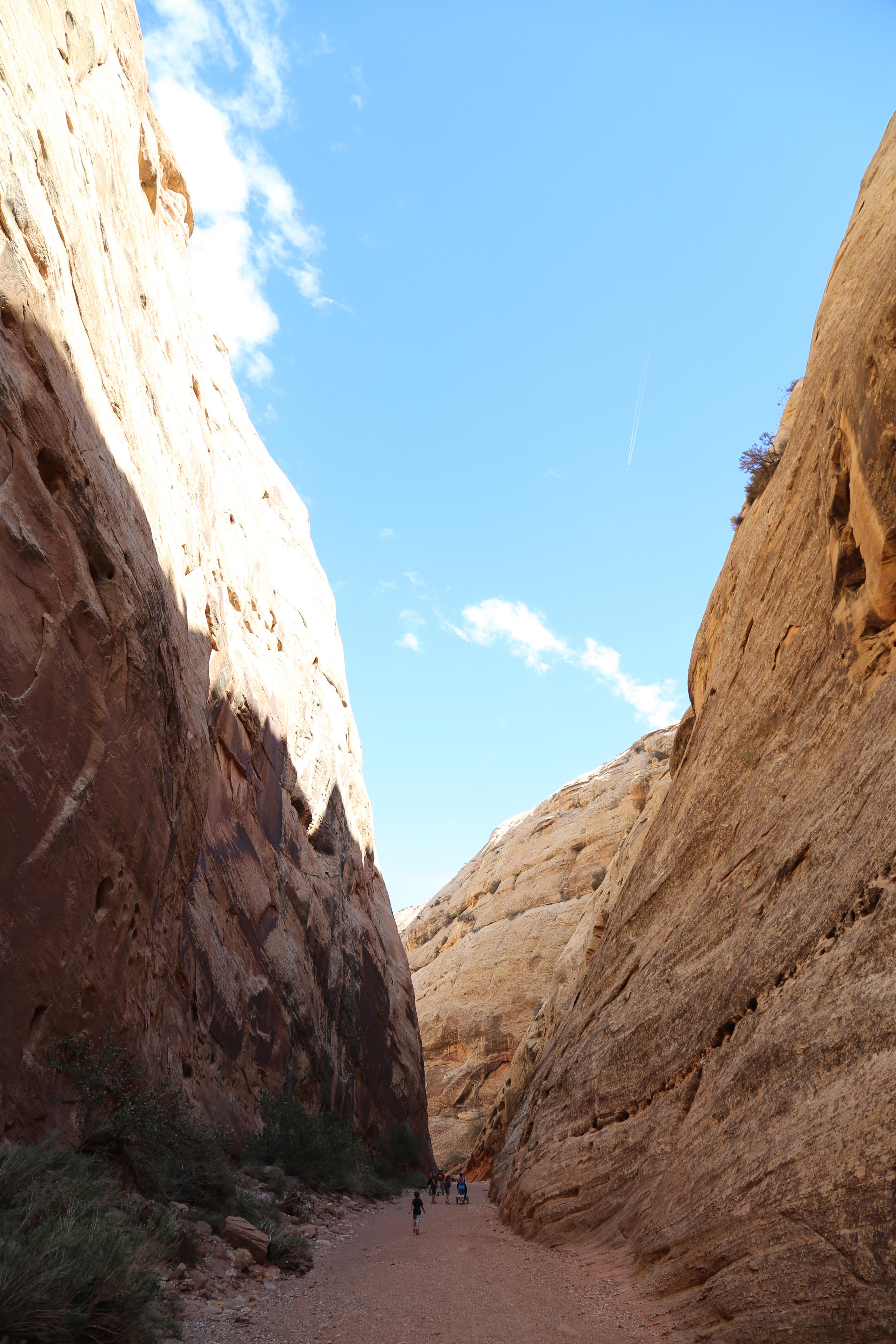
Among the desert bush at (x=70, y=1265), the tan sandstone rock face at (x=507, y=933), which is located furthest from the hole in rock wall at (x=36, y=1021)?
the tan sandstone rock face at (x=507, y=933)

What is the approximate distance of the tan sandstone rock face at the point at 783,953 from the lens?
21.6ft

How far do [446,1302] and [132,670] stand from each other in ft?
32.7

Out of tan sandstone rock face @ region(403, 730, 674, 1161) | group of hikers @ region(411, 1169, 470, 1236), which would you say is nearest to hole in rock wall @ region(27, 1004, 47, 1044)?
group of hikers @ region(411, 1169, 470, 1236)

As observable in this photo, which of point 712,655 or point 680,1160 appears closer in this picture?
point 680,1160

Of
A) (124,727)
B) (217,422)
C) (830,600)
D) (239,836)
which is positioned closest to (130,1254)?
(124,727)

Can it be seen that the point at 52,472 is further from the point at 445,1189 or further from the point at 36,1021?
the point at 445,1189

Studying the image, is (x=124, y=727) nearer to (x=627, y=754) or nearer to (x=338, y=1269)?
(x=338, y=1269)

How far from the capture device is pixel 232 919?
63.8 feet

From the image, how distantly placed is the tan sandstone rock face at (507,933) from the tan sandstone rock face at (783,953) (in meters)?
14.9

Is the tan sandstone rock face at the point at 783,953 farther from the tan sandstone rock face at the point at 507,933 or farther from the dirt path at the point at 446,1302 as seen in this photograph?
the tan sandstone rock face at the point at 507,933

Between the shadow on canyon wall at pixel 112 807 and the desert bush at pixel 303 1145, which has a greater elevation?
the shadow on canyon wall at pixel 112 807

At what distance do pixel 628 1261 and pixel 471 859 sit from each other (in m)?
58.7

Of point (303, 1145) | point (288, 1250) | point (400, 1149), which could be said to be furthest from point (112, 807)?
point (400, 1149)

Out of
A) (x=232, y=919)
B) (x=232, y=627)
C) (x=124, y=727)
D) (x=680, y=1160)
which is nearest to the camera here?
(x=680, y=1160)
